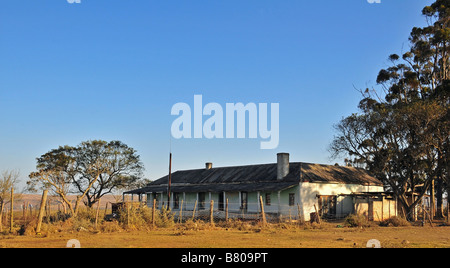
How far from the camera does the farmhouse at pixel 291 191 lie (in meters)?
35.3

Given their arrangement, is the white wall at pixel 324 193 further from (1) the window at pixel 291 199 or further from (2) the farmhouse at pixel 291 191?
(1) the window at pixel 291 199

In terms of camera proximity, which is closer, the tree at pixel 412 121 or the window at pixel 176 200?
the tree at pixel 412 121

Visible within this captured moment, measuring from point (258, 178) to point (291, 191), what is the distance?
4673 mm

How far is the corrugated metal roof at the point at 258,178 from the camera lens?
36812 millimetres

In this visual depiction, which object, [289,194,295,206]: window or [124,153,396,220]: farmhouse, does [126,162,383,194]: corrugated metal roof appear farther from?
[289,194,295,206]: window

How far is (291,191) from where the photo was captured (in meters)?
36.0

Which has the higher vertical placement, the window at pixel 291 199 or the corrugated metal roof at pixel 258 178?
the corrugated metal roof at pixel 258 178

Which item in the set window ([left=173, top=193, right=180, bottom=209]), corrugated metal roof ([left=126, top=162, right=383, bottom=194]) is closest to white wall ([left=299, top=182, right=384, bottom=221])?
corrugated metal roof ([left=126, top=162, right=383, bottom=194])

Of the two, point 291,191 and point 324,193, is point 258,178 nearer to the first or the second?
point 291,191

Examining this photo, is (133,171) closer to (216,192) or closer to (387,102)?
(216,192)

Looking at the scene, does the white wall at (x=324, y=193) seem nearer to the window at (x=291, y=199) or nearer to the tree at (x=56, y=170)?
the window at (x=291, y=199)

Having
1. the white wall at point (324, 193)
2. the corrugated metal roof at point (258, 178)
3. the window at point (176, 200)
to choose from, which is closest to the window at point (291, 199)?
the white wall at point (324, 193)
